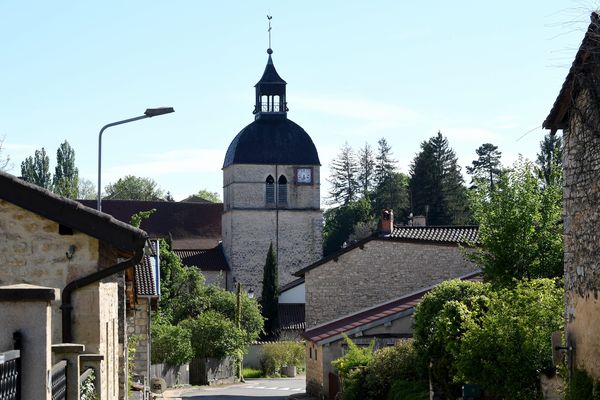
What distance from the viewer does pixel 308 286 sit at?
48531 mm

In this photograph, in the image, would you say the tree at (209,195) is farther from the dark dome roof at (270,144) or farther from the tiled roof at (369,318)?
the tiled roof at (369,318)

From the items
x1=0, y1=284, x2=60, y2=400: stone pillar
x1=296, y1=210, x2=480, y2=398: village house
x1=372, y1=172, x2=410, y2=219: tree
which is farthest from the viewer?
x1=372, y1=172, x2=410, y2=219: tree

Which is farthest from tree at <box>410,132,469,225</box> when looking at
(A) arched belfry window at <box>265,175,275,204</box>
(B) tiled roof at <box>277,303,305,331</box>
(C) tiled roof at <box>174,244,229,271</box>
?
(B) tiled roof at <box>277,303,305,331</box>

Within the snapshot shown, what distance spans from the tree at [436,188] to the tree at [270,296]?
21264mm

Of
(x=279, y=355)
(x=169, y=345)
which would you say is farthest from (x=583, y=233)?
(x=279, y=355)

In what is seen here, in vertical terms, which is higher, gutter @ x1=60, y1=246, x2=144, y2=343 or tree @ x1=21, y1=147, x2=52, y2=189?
tree @ x1=21, y1=147, x2=52, y2=189

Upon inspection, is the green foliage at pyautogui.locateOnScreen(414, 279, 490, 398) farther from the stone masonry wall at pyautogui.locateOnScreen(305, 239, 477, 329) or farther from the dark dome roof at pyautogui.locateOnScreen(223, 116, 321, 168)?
the dark dome roof at pyautogui.locateOnScreen(223, 116, 321, 168)

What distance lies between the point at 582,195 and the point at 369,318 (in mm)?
24172

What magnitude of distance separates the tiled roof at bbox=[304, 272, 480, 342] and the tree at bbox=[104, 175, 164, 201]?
8926 centimetres

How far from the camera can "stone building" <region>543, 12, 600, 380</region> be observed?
13406 mm

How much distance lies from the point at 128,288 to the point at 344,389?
13.0m

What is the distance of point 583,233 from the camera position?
14070mm

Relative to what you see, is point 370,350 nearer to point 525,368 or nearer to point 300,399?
point 300,399

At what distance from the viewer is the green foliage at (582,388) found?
13.2 m
